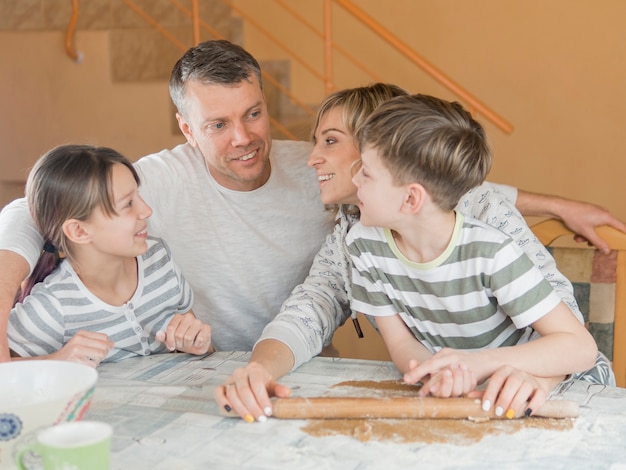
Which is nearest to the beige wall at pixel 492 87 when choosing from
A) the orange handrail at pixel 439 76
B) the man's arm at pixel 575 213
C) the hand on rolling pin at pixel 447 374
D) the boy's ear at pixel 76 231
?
the orange handrail at pixel 439 76

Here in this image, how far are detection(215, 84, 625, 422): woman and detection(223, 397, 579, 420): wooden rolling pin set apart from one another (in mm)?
232

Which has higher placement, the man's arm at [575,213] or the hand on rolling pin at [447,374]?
the man's arm at [575,213]

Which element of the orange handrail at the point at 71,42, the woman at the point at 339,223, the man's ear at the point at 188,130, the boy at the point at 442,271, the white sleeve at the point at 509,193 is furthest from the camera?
the orange handrail at the point at 71,42

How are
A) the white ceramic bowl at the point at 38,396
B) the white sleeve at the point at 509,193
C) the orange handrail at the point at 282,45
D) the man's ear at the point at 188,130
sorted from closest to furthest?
the white ceramic bowl at the point at 38,396 → the white sleeve at the point at 509,193 → the man's ear at the point at 188,130 → the orange handrail at the point at 282,45

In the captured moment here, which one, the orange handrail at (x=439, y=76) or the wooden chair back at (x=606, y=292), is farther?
the orange handrail at (x=439, y=76)

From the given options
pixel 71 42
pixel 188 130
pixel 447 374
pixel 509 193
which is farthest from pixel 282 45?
pixel 447 374

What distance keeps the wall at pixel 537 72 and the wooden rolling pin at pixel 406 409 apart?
263 cm

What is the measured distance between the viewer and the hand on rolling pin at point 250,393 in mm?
1261

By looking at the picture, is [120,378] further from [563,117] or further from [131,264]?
[563,117]

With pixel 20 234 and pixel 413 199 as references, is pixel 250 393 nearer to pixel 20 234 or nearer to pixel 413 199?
pixel 413 199

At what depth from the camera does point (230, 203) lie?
6.70ft

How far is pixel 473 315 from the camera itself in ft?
4.99

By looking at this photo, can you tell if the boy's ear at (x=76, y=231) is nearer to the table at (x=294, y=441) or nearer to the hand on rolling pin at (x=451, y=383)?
the table at (x=294, y=441)

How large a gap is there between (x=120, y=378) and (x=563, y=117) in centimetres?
275
